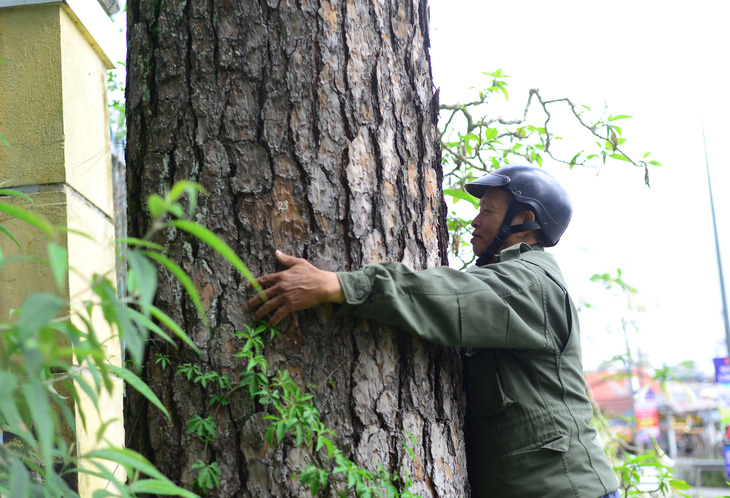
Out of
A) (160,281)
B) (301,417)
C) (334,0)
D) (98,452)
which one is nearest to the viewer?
(98,452)

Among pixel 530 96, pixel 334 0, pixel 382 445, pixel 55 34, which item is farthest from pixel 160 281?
pixel 530 96

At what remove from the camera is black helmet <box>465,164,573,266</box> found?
2936 mm

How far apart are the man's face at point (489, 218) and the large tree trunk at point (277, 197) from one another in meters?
1.01

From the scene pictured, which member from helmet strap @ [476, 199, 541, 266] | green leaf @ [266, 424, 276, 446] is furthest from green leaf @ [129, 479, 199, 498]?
helmet strap @ [476, 199, 541, 266]

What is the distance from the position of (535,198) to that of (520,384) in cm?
95

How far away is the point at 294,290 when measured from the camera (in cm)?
178

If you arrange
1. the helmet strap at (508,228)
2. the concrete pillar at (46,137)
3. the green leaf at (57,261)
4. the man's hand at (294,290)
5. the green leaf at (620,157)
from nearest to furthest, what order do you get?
the green leaf at (57,261) → the man's hand at (294,290) → the concrete pillar at (46,137) → the helmet strap at (508,228) → the green leaf at (620,157)

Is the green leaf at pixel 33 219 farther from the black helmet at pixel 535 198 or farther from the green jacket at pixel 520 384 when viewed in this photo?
the black helmet at pixel 535 198

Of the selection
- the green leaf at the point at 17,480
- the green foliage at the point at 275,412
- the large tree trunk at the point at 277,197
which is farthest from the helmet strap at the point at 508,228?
the green leaf at the point at 17,480

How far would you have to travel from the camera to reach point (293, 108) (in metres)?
1.92

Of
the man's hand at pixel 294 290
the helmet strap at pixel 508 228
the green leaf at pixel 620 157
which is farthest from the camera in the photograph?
the green leaf at pixel 620 157

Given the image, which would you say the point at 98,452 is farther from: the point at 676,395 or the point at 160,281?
Result: the point at 676,395

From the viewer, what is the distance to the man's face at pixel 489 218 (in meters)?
3.00

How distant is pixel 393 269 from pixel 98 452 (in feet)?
3.58
